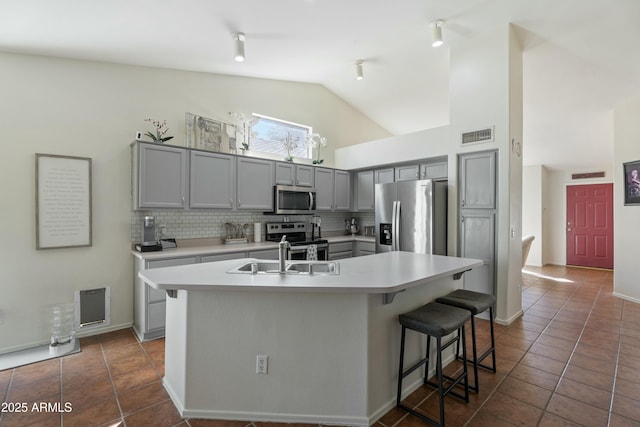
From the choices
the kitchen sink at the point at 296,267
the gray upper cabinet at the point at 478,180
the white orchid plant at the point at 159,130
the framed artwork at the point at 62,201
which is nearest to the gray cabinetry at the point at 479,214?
the gray upper cabinet at the point at 478,180

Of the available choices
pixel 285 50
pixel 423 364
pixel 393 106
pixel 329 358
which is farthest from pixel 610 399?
pixel 393 106

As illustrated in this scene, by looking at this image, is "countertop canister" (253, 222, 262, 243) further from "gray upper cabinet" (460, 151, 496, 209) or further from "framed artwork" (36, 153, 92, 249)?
"gray upper cabinet" (460, 151, 496, 209)

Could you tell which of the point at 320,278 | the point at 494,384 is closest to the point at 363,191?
the point at 494,384

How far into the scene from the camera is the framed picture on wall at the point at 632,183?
14.0ft

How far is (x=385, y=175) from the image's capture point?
5188mm

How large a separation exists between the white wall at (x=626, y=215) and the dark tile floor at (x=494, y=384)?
3.95ft

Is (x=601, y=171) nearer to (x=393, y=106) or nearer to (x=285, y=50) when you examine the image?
(x=393, y=106)

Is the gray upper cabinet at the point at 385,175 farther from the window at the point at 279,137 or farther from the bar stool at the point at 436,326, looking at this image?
the bar stool at the point at 436,326

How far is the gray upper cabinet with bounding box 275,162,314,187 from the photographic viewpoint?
15.0 feet

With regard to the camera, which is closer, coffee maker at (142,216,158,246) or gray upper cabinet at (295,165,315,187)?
coffee maker at (142,216,158,246)

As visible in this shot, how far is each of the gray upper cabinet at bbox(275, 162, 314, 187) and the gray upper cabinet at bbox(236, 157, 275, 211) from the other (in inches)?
5.3

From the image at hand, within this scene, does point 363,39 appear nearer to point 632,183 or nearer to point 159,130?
point 159,130

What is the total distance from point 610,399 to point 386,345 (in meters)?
1.66

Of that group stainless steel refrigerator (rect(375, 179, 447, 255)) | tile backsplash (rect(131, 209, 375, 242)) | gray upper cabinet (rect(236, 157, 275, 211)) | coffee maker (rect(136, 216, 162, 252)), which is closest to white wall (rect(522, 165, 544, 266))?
stainless steel refrigerator (rect(375, 179, 447, 255))
